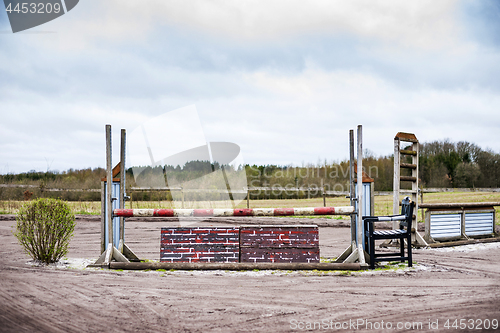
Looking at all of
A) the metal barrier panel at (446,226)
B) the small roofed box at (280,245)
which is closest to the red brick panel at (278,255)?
the small roofed box at (280,245)

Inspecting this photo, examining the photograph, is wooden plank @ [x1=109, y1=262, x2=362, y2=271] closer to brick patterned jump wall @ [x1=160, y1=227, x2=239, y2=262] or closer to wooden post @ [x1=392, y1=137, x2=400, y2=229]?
brick patterned jump wall @ [x1=160, y1=227, x2=239, y2=262]

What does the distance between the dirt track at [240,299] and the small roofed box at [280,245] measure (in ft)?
1.46

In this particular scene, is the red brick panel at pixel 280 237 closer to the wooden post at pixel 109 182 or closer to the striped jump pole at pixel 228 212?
the striped jump pole at pixel 228 212

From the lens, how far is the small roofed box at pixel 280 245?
641cm

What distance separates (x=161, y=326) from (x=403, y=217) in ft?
16.8

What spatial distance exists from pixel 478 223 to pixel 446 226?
4.95 feet

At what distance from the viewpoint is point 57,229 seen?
653cm

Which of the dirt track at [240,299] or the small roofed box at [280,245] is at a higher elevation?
the small roofed box at [280,245]

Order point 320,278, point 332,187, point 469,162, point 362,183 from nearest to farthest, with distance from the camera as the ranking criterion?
point 320,278, point 362,183, point 332,187, point 469,162

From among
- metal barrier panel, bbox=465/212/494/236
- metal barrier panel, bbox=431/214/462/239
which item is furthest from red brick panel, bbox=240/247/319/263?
metal barrier panel, bbox=465/212/494/236

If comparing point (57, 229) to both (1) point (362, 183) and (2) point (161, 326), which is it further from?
(1) point (362, 183)

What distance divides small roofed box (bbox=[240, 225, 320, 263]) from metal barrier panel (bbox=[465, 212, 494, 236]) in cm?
642

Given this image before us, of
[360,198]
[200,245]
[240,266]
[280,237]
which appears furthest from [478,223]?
[200,245]

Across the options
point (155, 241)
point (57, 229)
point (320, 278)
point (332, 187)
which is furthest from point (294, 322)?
point (332, 187)
